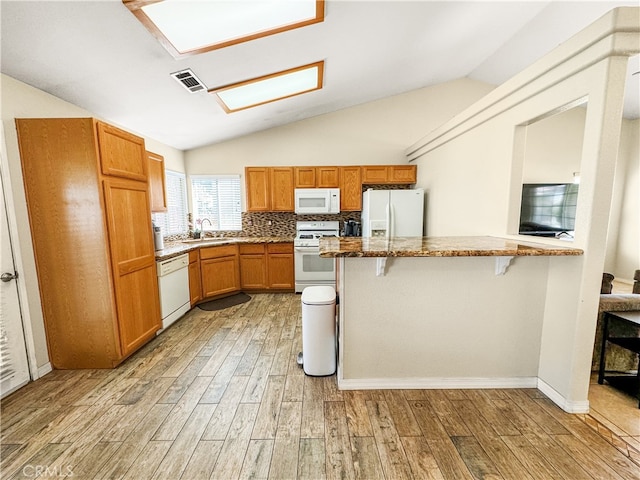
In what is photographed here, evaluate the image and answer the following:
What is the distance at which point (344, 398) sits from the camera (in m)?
2.00

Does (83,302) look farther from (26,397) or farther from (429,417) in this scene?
(429,417)

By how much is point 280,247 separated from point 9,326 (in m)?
2.98

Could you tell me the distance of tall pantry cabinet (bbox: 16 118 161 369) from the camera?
7.03 feet

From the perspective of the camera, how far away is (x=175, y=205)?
4.56m

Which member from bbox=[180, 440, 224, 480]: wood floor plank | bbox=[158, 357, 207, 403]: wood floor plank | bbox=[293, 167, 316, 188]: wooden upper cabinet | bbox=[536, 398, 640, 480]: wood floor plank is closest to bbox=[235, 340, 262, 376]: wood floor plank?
bbox=[158, 357, 207, 403]: wood floor plank

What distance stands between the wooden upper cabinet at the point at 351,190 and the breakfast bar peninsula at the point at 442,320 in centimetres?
261

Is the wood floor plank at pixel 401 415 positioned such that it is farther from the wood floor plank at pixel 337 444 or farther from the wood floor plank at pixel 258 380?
the wood floor plank at pixel 258 380

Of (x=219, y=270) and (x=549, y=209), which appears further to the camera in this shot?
(x=549, y=209)

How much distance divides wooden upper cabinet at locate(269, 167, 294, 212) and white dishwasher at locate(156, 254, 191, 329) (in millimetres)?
1680

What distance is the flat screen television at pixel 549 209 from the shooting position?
4469 mm

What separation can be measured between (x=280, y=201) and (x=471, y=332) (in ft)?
11.2

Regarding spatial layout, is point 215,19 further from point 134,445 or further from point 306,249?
point 306,249

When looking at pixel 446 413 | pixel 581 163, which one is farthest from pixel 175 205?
pixel 581 163

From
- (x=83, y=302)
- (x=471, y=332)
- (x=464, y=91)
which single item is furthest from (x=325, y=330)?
(x=464, y=91)
